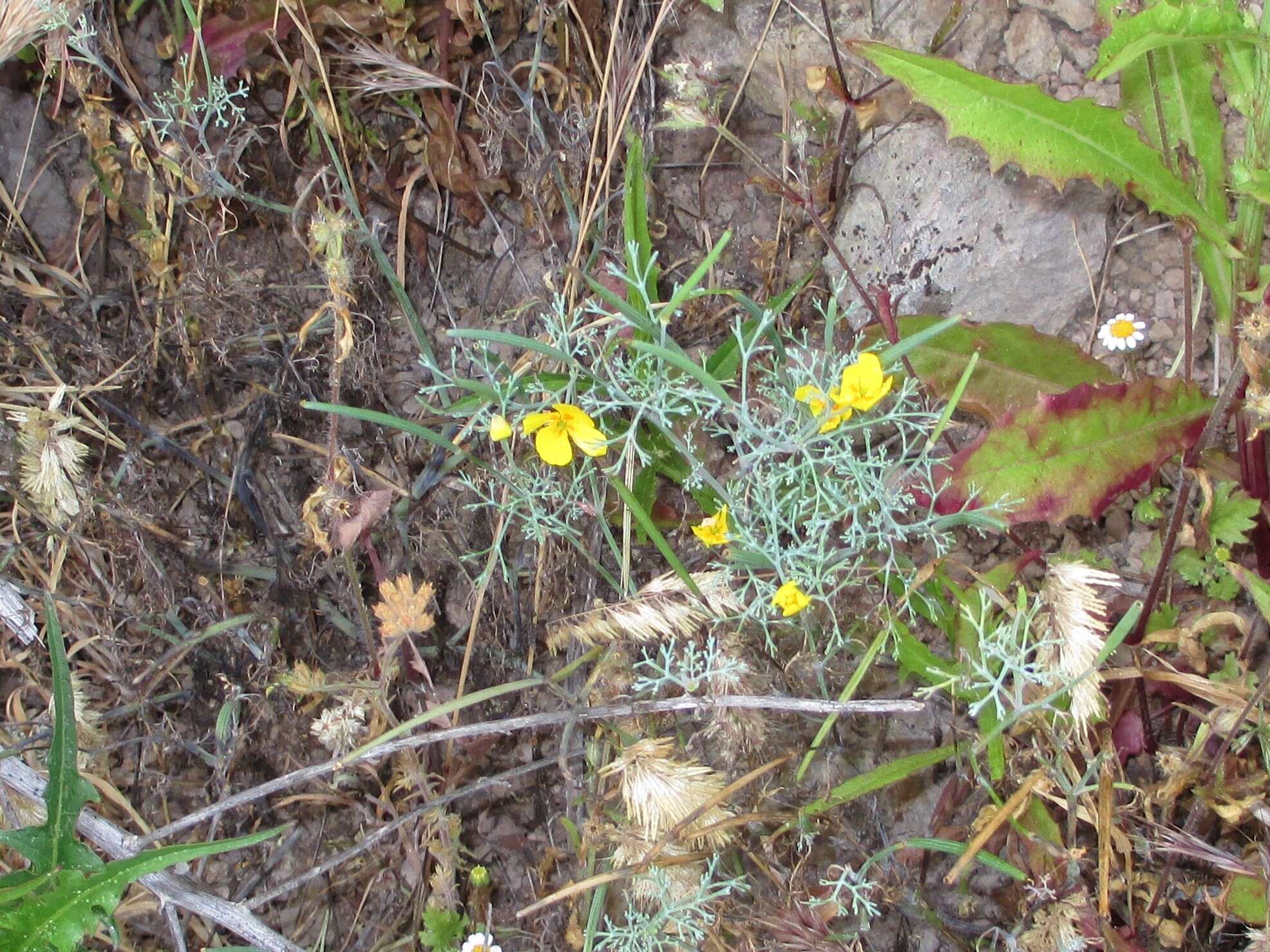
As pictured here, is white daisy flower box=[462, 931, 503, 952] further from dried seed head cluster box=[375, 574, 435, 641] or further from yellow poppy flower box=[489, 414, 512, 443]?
yellow poppy flower box=[489, 414, 512, 443]

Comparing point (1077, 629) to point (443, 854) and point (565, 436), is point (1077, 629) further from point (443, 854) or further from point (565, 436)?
point (443, 854)

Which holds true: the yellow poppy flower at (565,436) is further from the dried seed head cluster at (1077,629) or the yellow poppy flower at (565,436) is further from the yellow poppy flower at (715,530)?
the dried seed head cluster at (1077,629)

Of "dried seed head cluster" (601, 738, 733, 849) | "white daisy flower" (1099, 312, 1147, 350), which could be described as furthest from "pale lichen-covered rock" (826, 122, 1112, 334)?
"dried seed head cluster" (601, 738, 733, 849)

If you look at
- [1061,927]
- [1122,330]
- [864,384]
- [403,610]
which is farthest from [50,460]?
[1122,330]

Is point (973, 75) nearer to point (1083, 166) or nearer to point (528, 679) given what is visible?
point (1083, 166)

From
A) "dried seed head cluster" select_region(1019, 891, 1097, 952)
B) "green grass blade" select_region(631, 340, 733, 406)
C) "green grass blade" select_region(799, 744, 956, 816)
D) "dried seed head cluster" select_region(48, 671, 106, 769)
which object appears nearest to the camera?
"green grass blade" select_region(631, 340, 733, 406)

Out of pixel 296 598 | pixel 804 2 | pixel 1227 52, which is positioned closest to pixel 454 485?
pixel 296 598

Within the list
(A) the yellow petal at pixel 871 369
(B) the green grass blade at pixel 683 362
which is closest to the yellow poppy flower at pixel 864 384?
(A) the yellow petal at pixel 871 369

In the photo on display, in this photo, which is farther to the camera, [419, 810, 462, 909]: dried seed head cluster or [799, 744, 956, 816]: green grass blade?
[419, 810, 462, 909]: dried seed head cluster
